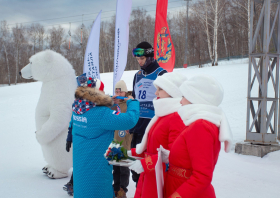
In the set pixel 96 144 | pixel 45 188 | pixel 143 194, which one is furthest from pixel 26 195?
pixel 143 194

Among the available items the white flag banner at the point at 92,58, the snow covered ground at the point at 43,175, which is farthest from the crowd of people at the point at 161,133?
the white flag banner at the point at 92,58

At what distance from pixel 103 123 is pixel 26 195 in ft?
6.84

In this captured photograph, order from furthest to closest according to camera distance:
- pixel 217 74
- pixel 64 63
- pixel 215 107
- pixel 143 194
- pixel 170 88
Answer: pixel 217 74 < pixel 64 63 < pixel 170 88 < pixel 143 194 < pixel 215 107

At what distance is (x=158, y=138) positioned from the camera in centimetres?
185

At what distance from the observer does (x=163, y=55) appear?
4832mm

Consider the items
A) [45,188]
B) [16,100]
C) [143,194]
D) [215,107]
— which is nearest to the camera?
[215,107]

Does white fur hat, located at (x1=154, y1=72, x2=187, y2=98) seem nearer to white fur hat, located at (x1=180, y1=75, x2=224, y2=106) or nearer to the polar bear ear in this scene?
white fur hat, located at (x1=180, y1=75, x2=224, y2=106)

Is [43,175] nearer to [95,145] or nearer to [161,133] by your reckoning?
[95,145]

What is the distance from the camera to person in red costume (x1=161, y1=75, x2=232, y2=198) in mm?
1325

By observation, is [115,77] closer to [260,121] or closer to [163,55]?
[163,55]

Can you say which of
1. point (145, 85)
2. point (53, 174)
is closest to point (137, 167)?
point (145, 85)

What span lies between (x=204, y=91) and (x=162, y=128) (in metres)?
0.49

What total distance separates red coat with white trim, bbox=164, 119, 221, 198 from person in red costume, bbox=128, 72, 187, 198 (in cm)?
23

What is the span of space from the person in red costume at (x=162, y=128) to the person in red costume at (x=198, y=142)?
19 cm
